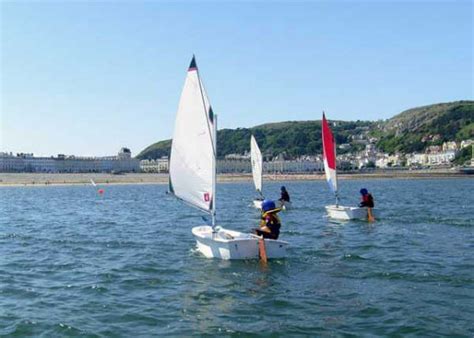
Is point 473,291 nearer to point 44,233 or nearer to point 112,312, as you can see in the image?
point 112,312

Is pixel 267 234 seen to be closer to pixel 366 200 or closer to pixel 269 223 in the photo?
pixel 269 223

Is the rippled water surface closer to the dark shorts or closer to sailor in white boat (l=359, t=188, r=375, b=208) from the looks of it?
the dark shorts

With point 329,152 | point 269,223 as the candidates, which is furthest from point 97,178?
point 269,223

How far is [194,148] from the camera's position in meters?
19.1

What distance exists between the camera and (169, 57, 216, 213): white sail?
18.6 m

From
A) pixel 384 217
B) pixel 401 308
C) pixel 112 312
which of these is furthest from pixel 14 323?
pixel 384 217

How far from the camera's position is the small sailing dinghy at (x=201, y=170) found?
59.4ft

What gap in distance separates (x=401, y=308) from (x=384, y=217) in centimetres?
2234

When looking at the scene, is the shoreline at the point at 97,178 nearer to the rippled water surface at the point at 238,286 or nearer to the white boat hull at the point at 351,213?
the white boat hull at the point at 351,213

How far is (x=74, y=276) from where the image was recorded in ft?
55.1

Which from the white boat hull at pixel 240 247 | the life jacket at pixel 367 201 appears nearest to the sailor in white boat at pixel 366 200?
the life jacket at pixel 367 201

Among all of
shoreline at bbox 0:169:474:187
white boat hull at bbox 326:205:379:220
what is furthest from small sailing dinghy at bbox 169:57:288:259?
shoreline at bbox 0:169:474:187

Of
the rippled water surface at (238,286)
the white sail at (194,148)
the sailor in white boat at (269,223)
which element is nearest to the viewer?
the rippled water surface at (238,286)

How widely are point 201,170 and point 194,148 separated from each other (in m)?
0.78
